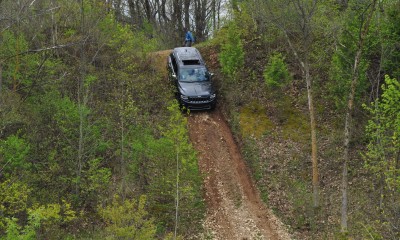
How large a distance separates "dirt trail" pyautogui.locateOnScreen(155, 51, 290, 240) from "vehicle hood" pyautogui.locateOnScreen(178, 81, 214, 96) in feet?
4.15

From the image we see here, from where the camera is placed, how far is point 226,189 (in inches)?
671

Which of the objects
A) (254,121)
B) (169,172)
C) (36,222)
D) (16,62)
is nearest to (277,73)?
(254,121)

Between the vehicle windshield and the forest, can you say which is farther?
the vehicle windshield

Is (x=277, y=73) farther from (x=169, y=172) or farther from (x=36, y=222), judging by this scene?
(x=36, y=222)

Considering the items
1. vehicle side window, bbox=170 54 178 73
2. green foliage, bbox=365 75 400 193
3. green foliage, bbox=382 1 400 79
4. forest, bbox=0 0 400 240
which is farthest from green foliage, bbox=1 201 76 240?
green foliage, bbox=382 1 400 79

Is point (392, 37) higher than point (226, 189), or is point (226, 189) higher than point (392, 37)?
point (392, 37)

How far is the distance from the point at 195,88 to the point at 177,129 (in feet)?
22.2

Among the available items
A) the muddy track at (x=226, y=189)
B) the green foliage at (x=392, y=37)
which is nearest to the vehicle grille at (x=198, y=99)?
the muddy track at (x=226, y=189)

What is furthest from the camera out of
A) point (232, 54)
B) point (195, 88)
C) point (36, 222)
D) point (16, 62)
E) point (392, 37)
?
point (232, 54)

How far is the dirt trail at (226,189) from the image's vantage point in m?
15.3

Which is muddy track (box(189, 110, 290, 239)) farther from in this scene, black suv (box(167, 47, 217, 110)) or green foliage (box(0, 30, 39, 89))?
green foliage (box(0, 30, 39, 89))

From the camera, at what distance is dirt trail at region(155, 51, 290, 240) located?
1529cm

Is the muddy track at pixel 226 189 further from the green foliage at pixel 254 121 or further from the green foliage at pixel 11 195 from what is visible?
the green foliage at pixel 11 195

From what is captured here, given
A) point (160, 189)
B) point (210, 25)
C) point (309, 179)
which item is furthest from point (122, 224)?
point (210, 25)
